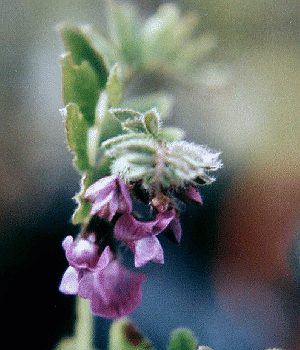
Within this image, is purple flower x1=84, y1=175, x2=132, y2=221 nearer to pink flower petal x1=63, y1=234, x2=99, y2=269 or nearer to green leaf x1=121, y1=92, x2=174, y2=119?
pink flower petal x1=63, y1=234, x2=99, y2=269

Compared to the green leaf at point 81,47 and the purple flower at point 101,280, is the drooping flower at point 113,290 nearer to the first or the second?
the purple flower at point 101,280

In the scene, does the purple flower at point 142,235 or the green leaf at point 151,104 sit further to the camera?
the green leaf at point 151,104

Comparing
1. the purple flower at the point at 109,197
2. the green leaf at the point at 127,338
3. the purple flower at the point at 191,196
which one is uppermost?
the purple flower at the point at 109,197

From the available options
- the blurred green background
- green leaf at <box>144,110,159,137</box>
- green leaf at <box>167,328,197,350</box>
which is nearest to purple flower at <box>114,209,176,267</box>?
green leaf at <box>144,110,159,137</box>

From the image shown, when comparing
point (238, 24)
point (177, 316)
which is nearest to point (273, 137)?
point (238, 24)

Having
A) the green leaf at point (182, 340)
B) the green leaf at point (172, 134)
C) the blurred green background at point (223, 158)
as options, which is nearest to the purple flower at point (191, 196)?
the green leaf at point (172, 134)

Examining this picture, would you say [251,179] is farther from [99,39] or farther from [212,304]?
[99,39]
